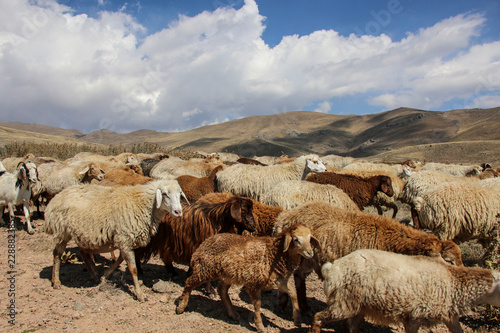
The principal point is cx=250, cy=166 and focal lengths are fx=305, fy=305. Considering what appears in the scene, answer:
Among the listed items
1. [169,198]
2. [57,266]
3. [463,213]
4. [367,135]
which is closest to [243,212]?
[169,198]

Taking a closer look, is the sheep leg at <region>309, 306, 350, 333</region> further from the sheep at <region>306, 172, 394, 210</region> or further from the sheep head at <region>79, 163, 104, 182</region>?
the sheep head at <region>79, 163, 104, 182</region>

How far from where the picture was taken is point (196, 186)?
35.1 feet

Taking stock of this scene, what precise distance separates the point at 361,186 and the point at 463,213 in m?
3.33

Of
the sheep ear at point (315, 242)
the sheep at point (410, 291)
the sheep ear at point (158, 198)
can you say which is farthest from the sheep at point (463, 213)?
the sheep ear at point (158, 198)

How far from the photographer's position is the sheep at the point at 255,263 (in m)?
4.62

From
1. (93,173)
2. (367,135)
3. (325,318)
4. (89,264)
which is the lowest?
(325,318)

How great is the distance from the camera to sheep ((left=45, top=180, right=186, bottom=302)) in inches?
218

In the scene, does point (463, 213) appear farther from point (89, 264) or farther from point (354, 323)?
point (89, 264)

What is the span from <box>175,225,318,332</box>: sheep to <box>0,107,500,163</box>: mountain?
29.9 metres

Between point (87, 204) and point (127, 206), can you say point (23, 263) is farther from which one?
point (127, 206)

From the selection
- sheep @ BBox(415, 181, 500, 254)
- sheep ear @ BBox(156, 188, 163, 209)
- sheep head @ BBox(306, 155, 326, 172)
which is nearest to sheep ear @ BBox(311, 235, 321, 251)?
sheep ear @ BBox(156, 188, 163, 209)

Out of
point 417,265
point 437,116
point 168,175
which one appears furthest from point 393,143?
point 417,265

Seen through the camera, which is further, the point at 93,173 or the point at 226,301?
the point at 93,173

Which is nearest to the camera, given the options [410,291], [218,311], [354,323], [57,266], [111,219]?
[410,291]
